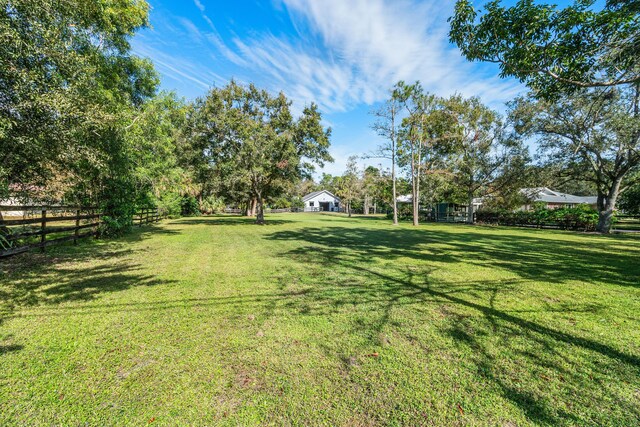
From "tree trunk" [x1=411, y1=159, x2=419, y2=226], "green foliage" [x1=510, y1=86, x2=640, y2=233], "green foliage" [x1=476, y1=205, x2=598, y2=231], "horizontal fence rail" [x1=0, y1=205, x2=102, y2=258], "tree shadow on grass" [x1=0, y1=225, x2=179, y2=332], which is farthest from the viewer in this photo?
"tree trunk" [x1=411, y1=159, x2=419, y2=226]

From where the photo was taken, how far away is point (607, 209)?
16.7 metres

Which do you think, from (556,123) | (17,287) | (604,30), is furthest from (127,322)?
(556,123)

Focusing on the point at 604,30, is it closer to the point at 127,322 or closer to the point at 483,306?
the point at 483,306

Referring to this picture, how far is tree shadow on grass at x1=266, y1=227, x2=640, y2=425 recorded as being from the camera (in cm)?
218

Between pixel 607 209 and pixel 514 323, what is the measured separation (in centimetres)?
2110

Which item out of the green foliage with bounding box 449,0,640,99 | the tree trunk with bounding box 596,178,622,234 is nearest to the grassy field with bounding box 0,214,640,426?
the green foliage with bounding box 449,0,640,99

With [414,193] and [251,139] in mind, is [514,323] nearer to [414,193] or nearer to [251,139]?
[251,139]

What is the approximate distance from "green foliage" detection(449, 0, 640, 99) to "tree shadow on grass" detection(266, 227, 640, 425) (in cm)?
449

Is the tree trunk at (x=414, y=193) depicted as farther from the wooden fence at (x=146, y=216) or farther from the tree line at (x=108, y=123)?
the wooden fence at (x=146, y=216)

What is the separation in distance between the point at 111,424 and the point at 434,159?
28.7 meters

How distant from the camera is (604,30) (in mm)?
4934

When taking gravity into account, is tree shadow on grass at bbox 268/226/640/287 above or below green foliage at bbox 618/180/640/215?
below

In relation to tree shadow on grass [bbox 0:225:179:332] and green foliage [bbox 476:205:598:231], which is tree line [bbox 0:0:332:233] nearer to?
tree shadow on grass [bbox 0:225:179:332]

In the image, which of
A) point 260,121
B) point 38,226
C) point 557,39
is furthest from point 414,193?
point 38,226
